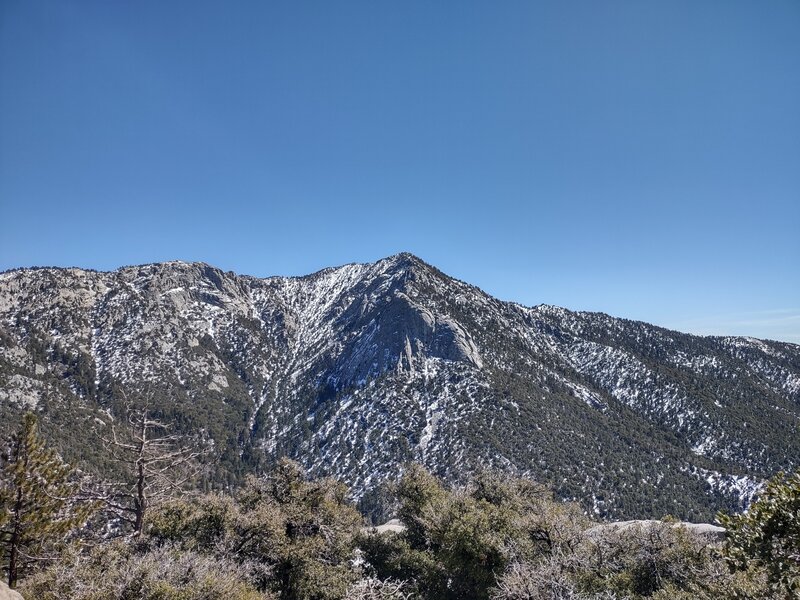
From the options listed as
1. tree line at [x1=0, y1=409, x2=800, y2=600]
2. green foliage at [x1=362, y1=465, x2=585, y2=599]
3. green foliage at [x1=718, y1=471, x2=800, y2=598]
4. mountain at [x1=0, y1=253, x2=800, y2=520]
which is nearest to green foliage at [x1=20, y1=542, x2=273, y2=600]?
tree line at [x1=0, y1=409, x2=800, y2=600]

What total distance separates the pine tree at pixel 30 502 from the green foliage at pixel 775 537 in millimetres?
25579

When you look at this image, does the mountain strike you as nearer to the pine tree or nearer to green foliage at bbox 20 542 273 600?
the pine tree

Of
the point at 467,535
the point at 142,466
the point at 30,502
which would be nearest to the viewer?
the point at 30,502

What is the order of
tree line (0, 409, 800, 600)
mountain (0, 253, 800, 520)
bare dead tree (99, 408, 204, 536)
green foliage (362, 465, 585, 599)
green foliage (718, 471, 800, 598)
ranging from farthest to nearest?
mountain (0, 253, 800, 520) → green foliage (362, 465, 585, 599) → bare dead tree (99, 408, 204, 536) → tree line (0, 409, 800, 600) → green foliage (718, 471, 800, 598)

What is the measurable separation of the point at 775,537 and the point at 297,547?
24070 mm

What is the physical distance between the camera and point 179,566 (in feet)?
57.7

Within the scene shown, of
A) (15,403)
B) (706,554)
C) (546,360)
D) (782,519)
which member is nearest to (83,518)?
(782,519)

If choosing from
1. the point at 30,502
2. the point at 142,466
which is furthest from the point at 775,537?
the point at 30,502

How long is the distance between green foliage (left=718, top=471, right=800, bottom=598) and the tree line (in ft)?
0.12

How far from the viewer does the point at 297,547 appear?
26094mm

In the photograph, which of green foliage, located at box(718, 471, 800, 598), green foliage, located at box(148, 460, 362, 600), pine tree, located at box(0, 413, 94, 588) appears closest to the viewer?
green foliage, located at box(718, 471, 800, 598)

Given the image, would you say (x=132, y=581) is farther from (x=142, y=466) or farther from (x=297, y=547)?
(x=297, y=547)

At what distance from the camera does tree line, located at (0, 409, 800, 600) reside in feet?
48.8

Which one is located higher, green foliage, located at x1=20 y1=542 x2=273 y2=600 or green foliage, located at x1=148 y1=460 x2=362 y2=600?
green foliage, located at x1=20 y1=542 x2=273 y2=600
